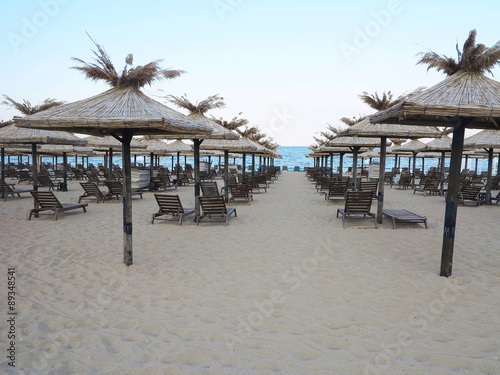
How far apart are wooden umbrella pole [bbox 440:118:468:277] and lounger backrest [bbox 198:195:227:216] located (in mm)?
4723

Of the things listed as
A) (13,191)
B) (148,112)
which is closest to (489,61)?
(148,112)

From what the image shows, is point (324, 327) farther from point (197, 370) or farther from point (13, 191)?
point (13, 191)

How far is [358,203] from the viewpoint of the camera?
7.69 meters

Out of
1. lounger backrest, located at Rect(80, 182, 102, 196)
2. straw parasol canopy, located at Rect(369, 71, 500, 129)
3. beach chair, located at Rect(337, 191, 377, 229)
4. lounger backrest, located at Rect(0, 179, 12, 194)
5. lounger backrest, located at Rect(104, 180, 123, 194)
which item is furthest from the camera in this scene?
lounger backrest, located at Rect(0, 179, 12, 194)

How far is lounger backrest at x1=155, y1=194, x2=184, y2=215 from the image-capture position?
7855 mm

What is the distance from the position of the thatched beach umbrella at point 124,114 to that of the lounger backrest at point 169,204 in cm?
248

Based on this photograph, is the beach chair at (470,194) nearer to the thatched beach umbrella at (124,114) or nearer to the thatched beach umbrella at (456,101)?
the thatched beach umbrella at (456,101)

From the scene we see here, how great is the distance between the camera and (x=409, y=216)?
25.2ft

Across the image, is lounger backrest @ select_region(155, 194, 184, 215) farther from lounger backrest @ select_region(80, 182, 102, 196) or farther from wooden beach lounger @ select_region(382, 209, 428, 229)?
wooden beach lounger @ select_region(382, 209, 428, 229)

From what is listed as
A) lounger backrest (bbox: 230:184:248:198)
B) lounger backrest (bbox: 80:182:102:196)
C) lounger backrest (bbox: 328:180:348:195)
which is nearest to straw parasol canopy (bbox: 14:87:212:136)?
lounger backrest (bbox: 230:184:248:198)

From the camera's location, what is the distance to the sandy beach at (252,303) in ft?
8.46

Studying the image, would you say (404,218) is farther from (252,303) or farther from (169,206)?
(169,206)

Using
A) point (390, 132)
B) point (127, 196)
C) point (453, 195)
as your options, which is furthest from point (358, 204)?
point (127, 196)

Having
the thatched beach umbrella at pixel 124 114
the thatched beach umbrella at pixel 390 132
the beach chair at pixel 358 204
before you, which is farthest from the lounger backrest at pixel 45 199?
the thatched beach umbrella at pixel 390 132
